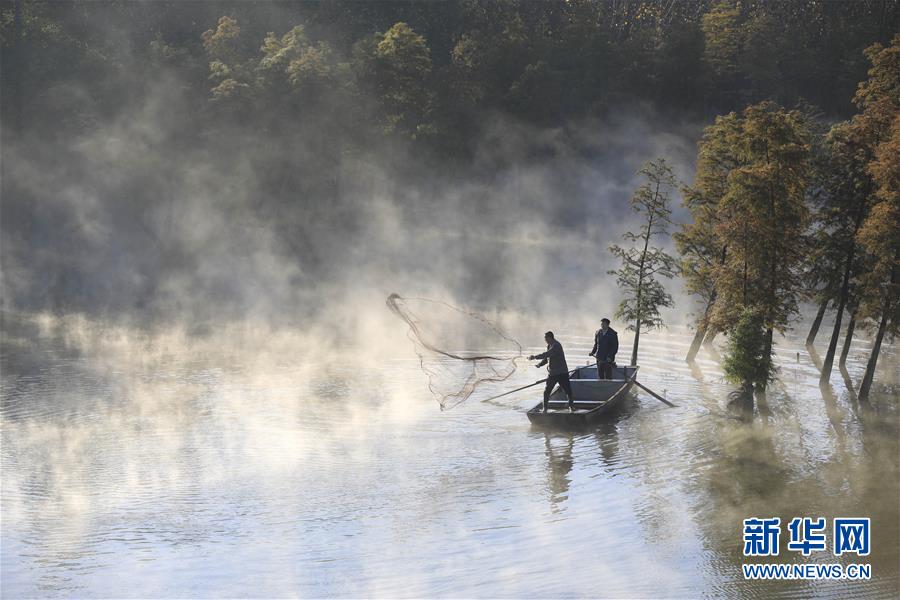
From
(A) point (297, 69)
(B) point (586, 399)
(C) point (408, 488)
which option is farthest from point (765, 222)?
(A) point (297, 69)

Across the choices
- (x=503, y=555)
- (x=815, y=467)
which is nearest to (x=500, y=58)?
(x=815, y=467)

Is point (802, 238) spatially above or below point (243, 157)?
below

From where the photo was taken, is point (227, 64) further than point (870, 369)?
Yes

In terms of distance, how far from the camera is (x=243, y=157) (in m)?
79.1

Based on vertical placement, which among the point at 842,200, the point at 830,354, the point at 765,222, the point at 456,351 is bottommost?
the point at 830,354

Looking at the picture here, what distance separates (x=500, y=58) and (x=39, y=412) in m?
66.5

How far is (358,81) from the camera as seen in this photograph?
266 ft

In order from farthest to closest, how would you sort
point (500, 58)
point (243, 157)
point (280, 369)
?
point (500, 58) < point (243, 157) < point (280, 369)

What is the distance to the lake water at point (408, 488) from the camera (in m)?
15.9

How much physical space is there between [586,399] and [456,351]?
39.3 ft

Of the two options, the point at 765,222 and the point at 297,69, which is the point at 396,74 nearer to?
the point at 297,69

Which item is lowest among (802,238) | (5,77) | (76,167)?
(802,238)

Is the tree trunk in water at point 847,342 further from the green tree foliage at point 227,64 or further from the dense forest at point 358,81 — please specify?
the green tree foliage at point 227,64

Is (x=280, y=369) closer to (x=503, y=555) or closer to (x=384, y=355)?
(x=384, y=355)
